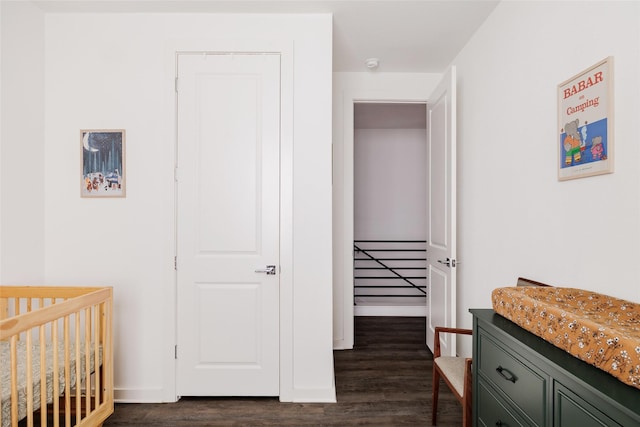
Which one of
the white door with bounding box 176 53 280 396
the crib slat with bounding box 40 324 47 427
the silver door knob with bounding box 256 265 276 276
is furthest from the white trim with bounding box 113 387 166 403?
the silver door knob with bounding box 256 265 276 276

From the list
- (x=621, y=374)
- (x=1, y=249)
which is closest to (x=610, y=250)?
(x=621, y=374)

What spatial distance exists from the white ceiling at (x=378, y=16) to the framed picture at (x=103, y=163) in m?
0.82

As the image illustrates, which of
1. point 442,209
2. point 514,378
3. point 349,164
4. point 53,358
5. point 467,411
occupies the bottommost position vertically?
point 467,411

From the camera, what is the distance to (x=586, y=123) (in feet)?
5.00

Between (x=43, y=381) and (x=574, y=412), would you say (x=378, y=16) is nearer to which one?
(x=574, y=412)

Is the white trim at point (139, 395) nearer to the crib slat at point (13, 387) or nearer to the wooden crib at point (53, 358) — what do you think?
the wooden crib at point (53, 358)

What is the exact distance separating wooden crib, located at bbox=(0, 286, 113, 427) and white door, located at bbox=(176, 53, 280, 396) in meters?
0.52

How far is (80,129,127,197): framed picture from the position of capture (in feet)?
8.00

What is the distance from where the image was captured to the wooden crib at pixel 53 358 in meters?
1.48

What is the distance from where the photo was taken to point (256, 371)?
7.95 feet

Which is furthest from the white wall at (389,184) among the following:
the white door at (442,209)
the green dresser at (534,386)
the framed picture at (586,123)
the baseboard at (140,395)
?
the green dresser at (534,386)

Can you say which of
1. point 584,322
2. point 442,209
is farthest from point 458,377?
point 442,209

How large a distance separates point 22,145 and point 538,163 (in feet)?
10.0

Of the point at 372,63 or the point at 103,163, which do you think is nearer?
the point at 103,163
